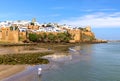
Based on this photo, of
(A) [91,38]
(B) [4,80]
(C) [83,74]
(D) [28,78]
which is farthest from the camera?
(A) [91,38]

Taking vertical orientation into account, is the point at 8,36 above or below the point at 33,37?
above

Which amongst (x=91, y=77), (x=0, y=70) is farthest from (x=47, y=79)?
(x=0, y=70)

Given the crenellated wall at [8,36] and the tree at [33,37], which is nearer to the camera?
the crenellated wall at [8,36]

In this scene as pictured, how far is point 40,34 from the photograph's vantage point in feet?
289

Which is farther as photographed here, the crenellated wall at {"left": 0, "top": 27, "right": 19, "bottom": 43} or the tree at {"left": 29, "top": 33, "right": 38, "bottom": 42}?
the tree at {"left": 29, "top": 33, "right": 38, "bottom": 42}

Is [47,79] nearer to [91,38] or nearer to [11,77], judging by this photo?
[11,77]

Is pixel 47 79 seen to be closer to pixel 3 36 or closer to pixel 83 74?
pixel 83 74

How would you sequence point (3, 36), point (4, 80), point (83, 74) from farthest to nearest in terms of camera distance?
point (3, 36) < point (83, 74) < point (4, 80)

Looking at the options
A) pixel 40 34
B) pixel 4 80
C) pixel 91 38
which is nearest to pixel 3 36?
pixel 40 34

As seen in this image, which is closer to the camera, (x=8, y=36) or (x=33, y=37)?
(x=8, y=36)

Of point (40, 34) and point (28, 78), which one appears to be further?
point (40, 34)

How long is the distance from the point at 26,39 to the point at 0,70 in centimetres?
6159

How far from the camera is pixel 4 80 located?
719 inches

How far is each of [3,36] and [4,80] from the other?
62102 millimetres
